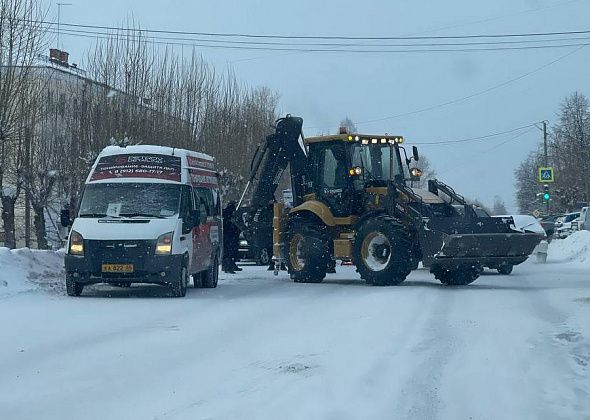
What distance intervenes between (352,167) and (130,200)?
5.69 meters

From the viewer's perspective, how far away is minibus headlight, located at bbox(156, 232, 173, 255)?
1583cm

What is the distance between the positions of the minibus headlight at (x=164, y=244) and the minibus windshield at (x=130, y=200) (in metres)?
0.62

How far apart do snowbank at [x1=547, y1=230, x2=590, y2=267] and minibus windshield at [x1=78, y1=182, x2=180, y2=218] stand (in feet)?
55.8

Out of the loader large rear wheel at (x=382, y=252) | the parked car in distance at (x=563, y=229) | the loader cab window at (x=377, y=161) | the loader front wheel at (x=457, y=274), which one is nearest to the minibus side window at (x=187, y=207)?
the loader large rear wheel at (x=382, y=252)

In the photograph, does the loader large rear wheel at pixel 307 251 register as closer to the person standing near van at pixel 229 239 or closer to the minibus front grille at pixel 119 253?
the person standing near van at pixel 229 239

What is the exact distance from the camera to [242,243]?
2483 centimetres

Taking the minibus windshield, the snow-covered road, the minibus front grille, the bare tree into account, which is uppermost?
the bare tree

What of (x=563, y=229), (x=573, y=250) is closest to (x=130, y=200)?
(x=573, y=250)

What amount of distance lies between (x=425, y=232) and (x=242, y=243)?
26.5 ft

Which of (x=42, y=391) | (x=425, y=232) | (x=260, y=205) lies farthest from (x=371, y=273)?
(x=42, y=391)

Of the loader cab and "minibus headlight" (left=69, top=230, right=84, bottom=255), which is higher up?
the loader cab

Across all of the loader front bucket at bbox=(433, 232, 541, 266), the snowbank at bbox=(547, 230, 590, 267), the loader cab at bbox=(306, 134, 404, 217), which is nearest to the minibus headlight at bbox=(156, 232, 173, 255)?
the loader front bucket at bbox=(433, 232, 541, 266)

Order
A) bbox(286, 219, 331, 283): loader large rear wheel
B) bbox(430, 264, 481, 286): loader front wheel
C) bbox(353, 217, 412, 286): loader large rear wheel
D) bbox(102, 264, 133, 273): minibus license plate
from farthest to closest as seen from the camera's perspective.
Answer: bbox(286, 219, 331, 283): loader large rear wheel, bbox(430, 264, 481, 286): loader front wheel, bbox(353, 217, 412, 286): loader large rear wheel, bbox(102, 264, 133, 273): minibus license plate

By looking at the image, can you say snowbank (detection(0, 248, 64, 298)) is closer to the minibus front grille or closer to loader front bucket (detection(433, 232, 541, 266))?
the minibus front grille
